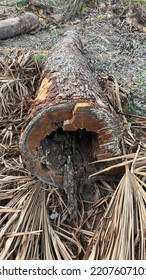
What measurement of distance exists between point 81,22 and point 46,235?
5104 millimetres

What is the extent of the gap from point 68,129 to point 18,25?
4.02 meters

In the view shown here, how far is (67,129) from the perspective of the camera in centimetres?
238

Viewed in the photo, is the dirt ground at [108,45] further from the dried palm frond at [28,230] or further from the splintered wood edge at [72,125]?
the dried palm frond at [28,230]

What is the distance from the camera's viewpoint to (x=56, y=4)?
24.2 ft

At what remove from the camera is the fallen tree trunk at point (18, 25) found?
5.69 m

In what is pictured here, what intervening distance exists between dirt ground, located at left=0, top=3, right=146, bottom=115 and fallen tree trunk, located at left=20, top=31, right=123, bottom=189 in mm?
998

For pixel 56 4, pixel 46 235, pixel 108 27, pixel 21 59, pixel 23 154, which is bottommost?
pixel 46 235

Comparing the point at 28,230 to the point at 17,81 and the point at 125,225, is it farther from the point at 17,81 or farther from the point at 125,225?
the point at 17,81

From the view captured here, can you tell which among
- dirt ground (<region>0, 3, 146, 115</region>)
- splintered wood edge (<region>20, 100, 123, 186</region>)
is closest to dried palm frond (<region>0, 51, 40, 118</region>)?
dirt ground (<region>0, 3, 146, 115</region>)

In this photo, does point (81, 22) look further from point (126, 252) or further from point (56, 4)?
point (126, 252)

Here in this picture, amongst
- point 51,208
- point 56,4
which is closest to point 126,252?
point 51,208

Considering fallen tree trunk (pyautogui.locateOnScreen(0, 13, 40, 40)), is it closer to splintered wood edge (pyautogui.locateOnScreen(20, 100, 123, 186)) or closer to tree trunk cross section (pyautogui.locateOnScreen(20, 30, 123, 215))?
tree trunk cross section (pyautogui.locateOnScreen(20, 30, 123, 215))

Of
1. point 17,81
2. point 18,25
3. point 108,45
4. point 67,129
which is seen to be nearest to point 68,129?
point 67,129
